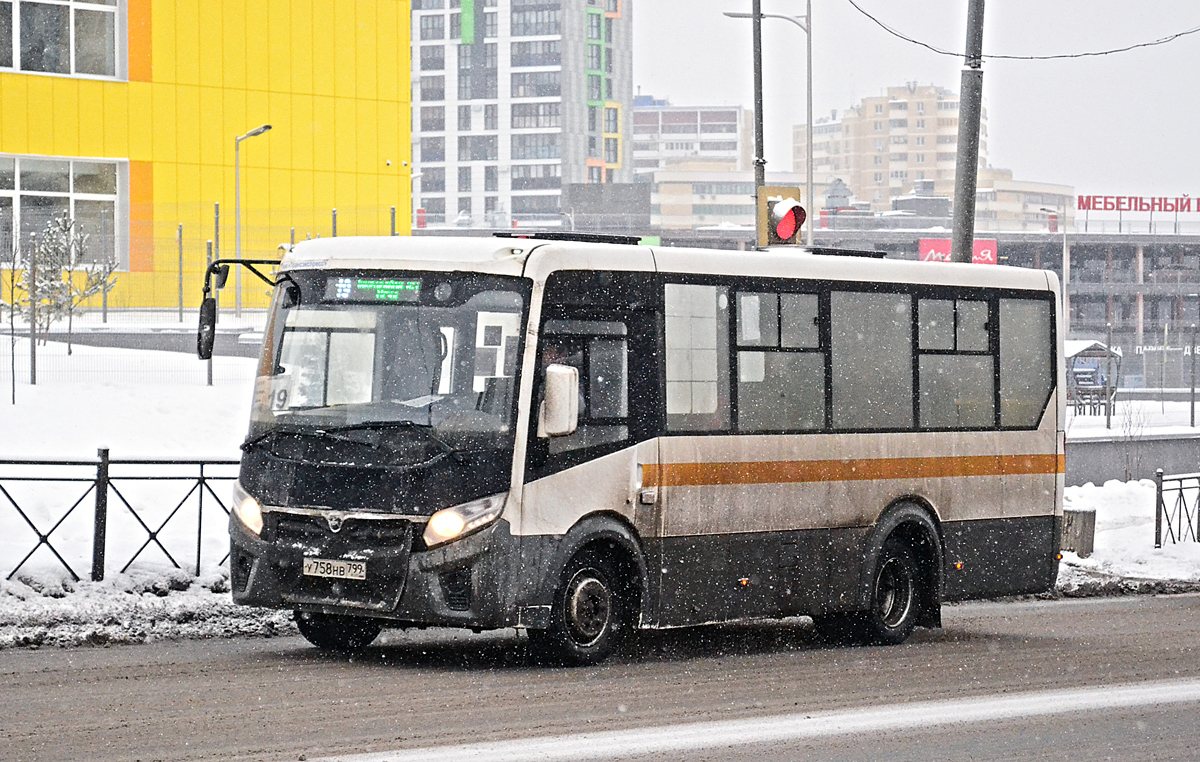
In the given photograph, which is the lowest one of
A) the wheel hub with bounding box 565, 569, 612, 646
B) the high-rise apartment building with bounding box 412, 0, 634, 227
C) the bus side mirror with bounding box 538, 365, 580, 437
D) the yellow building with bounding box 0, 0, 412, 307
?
the wheel hub with bounding box 565, 569, 612, 646

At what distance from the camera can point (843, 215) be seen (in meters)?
112

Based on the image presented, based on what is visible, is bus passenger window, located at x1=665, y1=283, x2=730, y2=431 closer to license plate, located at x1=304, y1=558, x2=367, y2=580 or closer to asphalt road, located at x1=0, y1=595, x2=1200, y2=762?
asphalt road, located at x1=0, y1=595, x2=1200, y2=762

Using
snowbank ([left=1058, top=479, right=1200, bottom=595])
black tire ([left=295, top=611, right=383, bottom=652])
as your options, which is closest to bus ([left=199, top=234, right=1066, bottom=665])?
black tire ([left=295, top=611, right=383, bottom=652])

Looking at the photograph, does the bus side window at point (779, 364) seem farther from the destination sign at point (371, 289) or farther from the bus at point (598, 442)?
the destination sign at point (371, 289)

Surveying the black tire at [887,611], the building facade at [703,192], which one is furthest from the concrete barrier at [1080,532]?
the building facade at [703,192]

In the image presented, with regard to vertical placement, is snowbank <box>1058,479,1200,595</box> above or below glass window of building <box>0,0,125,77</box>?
below

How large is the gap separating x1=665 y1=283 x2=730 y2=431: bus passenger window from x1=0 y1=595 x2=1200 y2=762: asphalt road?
1.60 m

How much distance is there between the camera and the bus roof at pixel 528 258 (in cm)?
1109

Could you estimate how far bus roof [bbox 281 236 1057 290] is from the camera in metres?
11.1

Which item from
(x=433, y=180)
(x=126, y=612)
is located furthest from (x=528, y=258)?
→ (x=433, y=180)

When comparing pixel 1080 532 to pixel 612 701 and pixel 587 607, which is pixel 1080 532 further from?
pixel 612 701

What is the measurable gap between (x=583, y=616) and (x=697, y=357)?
194 cm

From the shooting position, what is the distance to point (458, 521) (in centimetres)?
1062

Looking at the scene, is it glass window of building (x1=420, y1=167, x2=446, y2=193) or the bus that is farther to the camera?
glass window of building (x1=420, y1=167, x2=446, y2=193)
